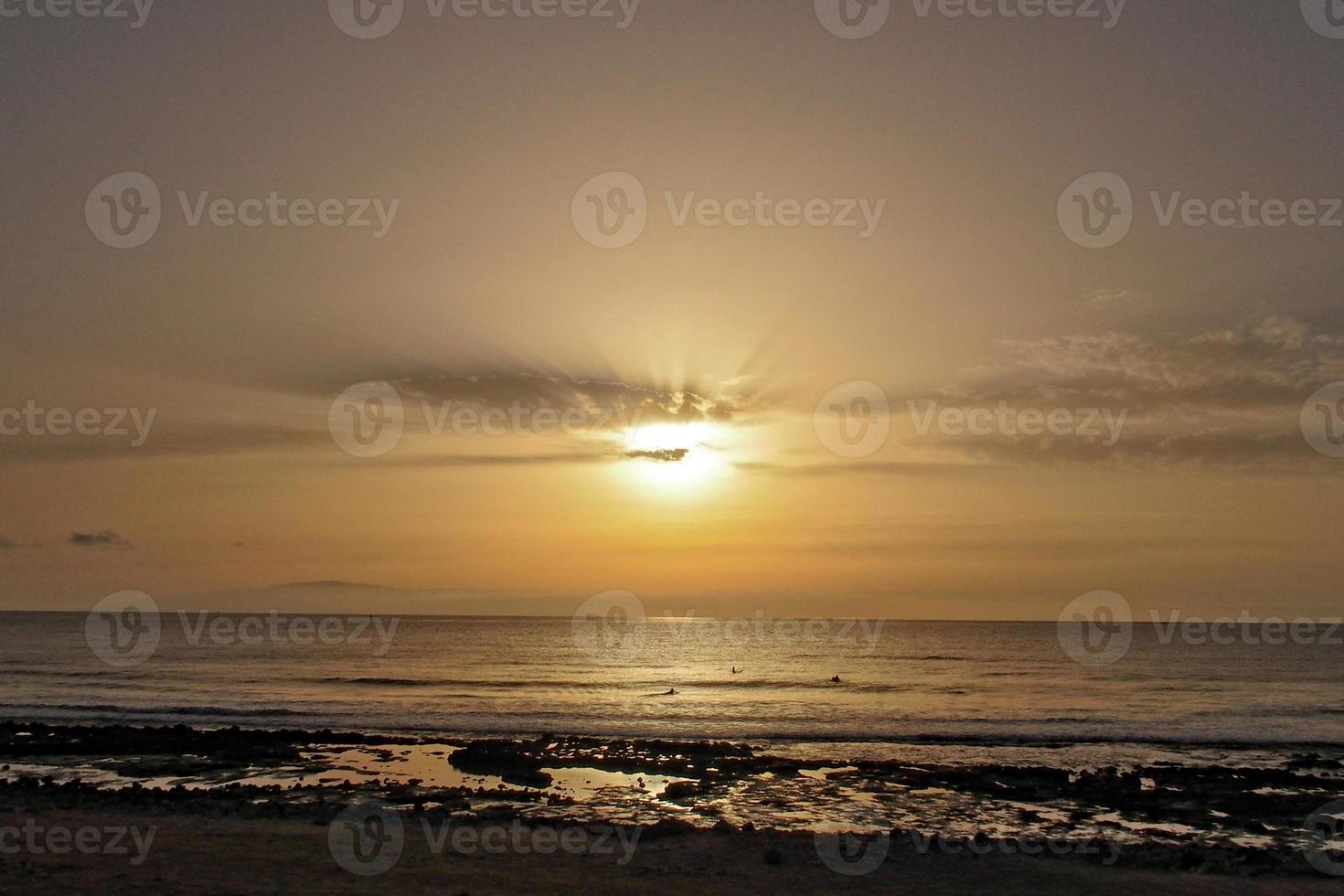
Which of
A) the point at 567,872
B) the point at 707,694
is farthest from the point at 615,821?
the point at 707,694

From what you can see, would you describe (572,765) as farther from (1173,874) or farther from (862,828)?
(1173,874)

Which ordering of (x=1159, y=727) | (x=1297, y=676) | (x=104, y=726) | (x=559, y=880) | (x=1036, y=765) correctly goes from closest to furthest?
(x=559, y=880), (x=1036, y=765), (x=104, y=726), (x=1159, y=727), (x=1297, y=676)

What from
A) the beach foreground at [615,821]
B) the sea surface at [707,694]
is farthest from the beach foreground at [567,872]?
the sea surface at [707,694]

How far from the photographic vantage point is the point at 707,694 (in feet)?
214

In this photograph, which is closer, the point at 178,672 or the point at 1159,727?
the point at 1159,727

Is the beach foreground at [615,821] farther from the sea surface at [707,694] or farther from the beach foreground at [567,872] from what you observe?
the sea surface at [707,694]

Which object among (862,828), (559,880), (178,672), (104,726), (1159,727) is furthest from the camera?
(178,672)

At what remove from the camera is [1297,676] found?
8462cm

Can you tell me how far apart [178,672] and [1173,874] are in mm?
71526

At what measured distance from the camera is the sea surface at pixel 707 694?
44562 mm

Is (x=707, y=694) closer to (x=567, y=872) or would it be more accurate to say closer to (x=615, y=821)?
(x=615, y=821)

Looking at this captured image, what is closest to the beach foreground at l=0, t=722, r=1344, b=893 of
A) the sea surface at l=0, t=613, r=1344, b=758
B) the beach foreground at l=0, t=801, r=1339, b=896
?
the beach foreground at l=0, t=801, r=1339, b=896

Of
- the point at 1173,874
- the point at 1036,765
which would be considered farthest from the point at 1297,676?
the point at 1173,874

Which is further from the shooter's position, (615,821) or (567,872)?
(615,821)
